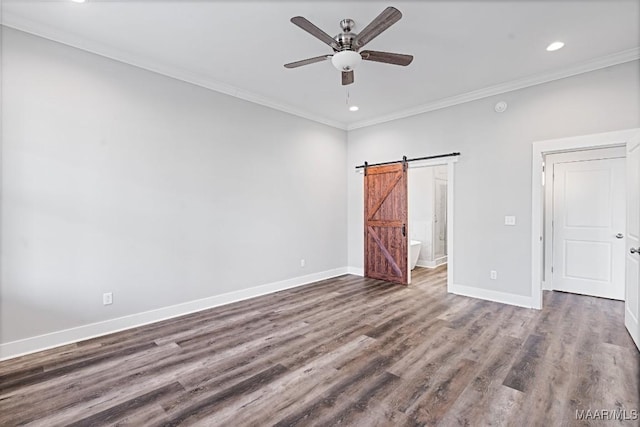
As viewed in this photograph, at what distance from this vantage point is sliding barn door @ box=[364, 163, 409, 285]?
5281 millimetres

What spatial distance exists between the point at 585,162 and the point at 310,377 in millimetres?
5104

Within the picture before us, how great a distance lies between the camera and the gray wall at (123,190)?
2.76 metres

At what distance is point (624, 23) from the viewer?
2.76 metres

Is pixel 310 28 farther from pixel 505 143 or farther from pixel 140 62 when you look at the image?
pixel 505 143

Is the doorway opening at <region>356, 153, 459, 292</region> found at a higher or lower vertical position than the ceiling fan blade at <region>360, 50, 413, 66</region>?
lower

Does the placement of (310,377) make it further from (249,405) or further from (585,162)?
(585,162)

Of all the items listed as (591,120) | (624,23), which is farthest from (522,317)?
(624,23)

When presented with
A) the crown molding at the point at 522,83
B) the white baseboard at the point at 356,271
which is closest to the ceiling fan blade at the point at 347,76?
the crown molding at the point at 522,83

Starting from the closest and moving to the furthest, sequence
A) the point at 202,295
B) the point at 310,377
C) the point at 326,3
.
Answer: the point at 310,377 < the point at 326,3 < the point at 202,295

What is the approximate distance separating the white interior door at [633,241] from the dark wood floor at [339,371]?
0.74ft

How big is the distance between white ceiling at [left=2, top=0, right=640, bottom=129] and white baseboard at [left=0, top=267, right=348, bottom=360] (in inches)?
113

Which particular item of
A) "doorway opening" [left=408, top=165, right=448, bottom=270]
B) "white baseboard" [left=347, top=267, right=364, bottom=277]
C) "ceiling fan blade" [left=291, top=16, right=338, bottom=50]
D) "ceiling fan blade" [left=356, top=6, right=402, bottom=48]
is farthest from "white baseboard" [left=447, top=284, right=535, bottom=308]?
"ceiling fan blade" [left=291, top=16, right=338, bottom=50]

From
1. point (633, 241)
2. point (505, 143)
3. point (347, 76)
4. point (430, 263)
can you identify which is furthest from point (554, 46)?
point (430, 263)

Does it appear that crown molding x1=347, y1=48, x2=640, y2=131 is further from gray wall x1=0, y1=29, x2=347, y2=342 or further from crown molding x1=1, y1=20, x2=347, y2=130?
gray wall x1=0, y1=29, x2=347, y2=342
